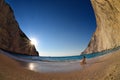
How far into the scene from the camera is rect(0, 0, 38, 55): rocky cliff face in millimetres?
91500

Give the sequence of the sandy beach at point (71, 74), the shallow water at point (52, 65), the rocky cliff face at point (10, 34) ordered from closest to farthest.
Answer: the sandy beach at point (71, 74), the shallow water at point (52, 65), the rocky cliff face at point (10, 34)

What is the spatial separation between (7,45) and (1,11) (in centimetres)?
1768

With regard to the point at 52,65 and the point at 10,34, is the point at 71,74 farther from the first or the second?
the point at 10,34

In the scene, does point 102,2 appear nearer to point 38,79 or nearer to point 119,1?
point 119,1

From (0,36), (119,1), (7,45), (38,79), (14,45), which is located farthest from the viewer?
(14,45)

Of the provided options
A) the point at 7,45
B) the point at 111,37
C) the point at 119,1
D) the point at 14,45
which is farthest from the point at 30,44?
the point at 119,1

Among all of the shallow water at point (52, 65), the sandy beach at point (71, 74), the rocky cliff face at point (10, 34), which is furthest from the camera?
the rocky cliff face at point (10, 34)

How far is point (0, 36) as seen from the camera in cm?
8819

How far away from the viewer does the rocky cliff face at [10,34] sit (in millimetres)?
91500

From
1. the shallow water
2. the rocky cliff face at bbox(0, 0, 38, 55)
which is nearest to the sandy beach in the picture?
the shallow water

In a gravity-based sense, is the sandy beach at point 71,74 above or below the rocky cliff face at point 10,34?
below

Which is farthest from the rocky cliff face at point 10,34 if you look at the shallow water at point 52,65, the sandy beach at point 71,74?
the sandy beach at point 71,74

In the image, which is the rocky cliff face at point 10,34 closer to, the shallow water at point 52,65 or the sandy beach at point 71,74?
the shallow water at point 52,65

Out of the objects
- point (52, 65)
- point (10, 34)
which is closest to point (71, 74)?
point (52, 65)
